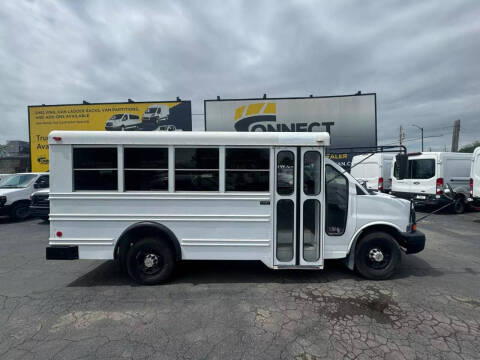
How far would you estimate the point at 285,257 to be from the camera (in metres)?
3.87

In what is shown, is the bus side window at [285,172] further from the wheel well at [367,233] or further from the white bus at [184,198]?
the wheel well at [367,233]

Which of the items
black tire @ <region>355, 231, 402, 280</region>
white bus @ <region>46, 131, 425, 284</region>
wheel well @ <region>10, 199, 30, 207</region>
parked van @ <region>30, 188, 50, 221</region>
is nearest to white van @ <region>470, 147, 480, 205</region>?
white bus @ <region>46, 131, 425, 284</region>

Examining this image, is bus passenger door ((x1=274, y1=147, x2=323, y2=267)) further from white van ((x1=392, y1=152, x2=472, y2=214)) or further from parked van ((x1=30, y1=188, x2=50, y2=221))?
parked van ((x1=30, y1=188, x2=50, y2=221))

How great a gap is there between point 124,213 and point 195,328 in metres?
Answer: 2.04

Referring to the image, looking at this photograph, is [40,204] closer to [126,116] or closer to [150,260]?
[150,260]

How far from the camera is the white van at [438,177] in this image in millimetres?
9383

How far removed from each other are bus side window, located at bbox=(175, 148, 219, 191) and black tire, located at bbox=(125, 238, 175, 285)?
102 centimetres

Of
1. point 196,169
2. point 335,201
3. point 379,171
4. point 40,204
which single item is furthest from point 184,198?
point 379,171

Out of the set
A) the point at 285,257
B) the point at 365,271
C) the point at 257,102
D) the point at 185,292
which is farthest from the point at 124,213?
the point at 257,102

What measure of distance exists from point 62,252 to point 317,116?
1453 centimetres

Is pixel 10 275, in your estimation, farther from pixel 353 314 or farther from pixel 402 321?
pixel 402 321

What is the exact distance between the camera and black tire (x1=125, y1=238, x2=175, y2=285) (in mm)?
3760

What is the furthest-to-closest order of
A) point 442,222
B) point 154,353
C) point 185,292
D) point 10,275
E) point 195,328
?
point 442,222 → point 10,275 → point 185,292 → point 195,328 → point 154,353

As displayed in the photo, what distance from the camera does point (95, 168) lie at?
3674 mm
